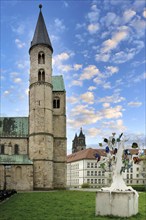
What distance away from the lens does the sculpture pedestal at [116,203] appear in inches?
758

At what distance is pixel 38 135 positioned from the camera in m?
56.8

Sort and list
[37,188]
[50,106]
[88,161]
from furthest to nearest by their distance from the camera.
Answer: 1. [88,161]
2. [50,106]
3. [37,188]

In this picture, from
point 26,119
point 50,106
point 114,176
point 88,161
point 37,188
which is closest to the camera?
point 114,176

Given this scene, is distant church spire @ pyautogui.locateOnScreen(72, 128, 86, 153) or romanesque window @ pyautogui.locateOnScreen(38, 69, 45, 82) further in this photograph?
distant church spire @ pyautogui.locateOnScreen(72, 128, 86, 153)

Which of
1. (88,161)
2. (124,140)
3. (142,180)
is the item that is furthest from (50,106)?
(142,180)

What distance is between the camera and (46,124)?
188 feet

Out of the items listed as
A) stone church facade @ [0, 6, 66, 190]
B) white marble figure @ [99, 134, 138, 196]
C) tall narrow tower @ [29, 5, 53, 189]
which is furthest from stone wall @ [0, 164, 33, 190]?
white marble figure @ [99, 134, 138, 196]

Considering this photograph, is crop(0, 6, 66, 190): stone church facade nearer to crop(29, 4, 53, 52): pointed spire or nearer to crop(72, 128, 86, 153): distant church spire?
crop(29, 4, 53, 52): pointed spire

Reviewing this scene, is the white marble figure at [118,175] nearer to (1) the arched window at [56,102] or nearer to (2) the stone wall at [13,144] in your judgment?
(2) the stone wall at [13,144]

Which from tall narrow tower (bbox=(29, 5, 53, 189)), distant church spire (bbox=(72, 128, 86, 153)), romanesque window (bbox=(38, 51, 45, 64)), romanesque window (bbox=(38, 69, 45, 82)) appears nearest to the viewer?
tall narrow tower (bbox=(29, 5, 53, 189))

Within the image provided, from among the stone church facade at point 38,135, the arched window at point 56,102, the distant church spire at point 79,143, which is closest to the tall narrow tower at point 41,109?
the stone church facade at point 38,135

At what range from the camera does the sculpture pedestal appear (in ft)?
63.2

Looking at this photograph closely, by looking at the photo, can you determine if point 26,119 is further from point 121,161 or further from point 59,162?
point 121,161

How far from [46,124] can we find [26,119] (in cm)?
826
